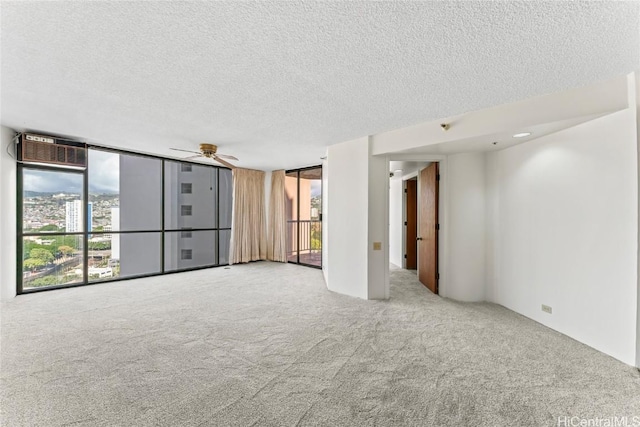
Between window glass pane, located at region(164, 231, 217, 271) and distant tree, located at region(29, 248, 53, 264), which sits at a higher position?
distant tree, located at region(29, 248, 53, 264)

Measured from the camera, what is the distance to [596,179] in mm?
2600

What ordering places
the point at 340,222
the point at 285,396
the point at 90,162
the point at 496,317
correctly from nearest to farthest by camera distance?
the point at 285,396 < the point at 496,317 < the point at 340,222 < the point at 90,162

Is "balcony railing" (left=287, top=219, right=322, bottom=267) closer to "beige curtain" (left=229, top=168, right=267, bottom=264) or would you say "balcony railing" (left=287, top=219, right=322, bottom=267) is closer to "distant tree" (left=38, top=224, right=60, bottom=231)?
"beige curtain" (left=229, top=168, right=267, bottom=264)

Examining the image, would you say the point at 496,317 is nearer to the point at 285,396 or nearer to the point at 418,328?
the point at 418,328

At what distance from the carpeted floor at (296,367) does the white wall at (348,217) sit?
646 millimetres

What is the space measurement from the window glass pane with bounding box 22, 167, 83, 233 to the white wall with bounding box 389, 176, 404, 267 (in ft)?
21.3

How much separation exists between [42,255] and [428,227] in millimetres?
6439

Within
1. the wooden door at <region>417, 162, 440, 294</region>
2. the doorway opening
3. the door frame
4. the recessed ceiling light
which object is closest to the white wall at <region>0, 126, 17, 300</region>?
→ the door frame

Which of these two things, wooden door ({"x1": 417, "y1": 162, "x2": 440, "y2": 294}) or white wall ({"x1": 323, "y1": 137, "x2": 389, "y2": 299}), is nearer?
white wall ({"x1": 323, "y1": 137, "x2": 389, "y2": 299})

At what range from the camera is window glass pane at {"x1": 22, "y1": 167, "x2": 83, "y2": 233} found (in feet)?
14.0

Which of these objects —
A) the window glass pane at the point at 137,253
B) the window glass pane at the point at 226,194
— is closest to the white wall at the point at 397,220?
the window glass pane at the point at 226,194

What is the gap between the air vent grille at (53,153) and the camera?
400 cm

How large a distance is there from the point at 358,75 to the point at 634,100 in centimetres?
235

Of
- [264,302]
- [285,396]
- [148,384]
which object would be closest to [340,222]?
[264,302]
